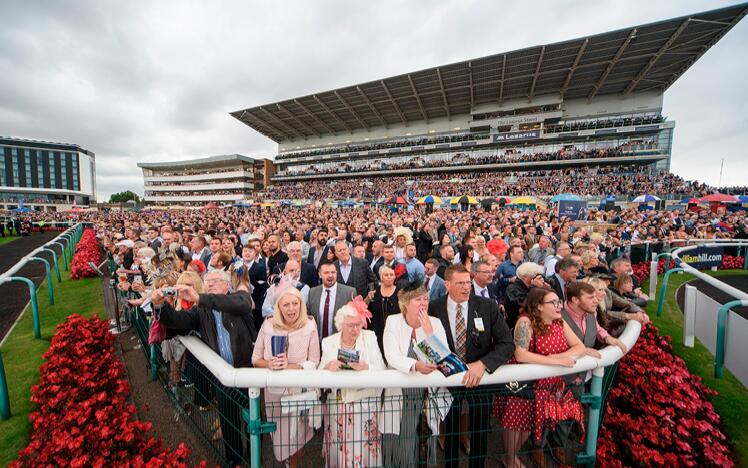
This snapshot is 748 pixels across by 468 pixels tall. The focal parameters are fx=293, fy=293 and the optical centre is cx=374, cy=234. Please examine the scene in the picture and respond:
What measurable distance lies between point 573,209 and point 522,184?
26806 millimetres

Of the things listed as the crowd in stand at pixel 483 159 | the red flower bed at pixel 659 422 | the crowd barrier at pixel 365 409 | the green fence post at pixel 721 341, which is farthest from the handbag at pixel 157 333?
the crowd in stand at pixel 483 159

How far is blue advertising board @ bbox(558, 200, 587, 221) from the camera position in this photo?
15.0 m

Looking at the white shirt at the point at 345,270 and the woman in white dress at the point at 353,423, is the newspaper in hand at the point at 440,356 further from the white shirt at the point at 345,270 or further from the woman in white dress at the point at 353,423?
the white shirt at the point at 345,270

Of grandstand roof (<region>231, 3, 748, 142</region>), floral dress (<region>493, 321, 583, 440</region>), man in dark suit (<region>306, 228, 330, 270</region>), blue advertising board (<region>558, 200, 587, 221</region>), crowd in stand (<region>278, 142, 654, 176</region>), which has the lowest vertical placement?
floral dress (<region>493, 321, 583, 440</region>)

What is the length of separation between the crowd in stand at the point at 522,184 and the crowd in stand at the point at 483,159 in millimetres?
1944

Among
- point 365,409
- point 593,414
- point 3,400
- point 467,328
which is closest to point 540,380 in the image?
point 593,414

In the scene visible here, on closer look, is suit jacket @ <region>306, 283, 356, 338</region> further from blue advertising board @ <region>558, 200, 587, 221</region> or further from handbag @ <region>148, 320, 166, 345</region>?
blue advertising board @ <region>558, 200, 587, 221</region>

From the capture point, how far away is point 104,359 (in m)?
3.68

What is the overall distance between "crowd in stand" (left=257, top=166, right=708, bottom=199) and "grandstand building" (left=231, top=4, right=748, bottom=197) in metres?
1.93

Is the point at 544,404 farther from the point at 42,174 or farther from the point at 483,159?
the point at 42,174

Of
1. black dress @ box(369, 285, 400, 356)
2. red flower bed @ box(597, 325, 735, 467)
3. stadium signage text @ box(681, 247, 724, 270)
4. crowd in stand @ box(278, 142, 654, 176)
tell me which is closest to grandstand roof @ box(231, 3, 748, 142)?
crowd in stand @ box(278, 142, 654, 176)

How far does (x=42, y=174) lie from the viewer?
89.5 meters

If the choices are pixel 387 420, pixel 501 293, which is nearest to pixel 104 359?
pixel 387 420

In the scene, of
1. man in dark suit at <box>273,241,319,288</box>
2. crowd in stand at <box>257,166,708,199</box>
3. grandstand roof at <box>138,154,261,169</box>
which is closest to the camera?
man in dark suit at <box>273,241,319,288</box>
